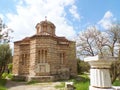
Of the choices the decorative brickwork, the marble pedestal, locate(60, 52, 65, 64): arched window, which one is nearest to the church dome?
the decorative brickwork

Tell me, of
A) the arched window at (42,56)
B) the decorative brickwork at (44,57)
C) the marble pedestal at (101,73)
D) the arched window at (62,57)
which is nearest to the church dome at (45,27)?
the decorative brickwork at (44,57)

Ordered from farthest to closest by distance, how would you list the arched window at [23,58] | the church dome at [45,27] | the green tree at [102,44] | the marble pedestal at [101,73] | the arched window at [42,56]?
1. the church dome at [45,27]
2. the arched window at [23,58]
3. the arched window at [42,56]
4. the green tree at [102,44]
5. the marble pedestal at [101,73]

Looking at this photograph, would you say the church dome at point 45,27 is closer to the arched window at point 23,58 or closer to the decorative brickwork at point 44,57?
the decorative brickwork at point 44,57

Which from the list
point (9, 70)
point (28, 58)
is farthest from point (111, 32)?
point (9, 70)

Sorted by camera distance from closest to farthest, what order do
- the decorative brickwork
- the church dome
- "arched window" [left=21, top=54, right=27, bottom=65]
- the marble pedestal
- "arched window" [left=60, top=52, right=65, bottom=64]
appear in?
the marble pedestal
the decorative brickwork
"arched window" [left=60, top=52, right=65, bottom=64]
"arched window" [left=21, top=54, right=27, bottom=65]
the church dome

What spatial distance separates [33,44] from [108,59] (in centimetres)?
2003

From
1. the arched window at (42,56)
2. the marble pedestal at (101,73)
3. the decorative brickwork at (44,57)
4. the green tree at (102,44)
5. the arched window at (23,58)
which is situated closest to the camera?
the marble pedestal at (101,73)

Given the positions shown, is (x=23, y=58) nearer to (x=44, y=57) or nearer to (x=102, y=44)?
(x=44, y=57)

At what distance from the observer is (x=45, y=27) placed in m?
27.9

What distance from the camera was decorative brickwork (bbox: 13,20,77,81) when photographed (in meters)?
23.0

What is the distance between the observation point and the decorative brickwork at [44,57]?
2295cm

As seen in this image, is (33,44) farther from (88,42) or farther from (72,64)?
(88,42)

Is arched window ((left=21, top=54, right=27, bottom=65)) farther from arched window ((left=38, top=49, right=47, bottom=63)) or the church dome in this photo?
the church dome

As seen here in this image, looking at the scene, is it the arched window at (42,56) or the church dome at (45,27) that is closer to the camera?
the arched window at (42,56)
